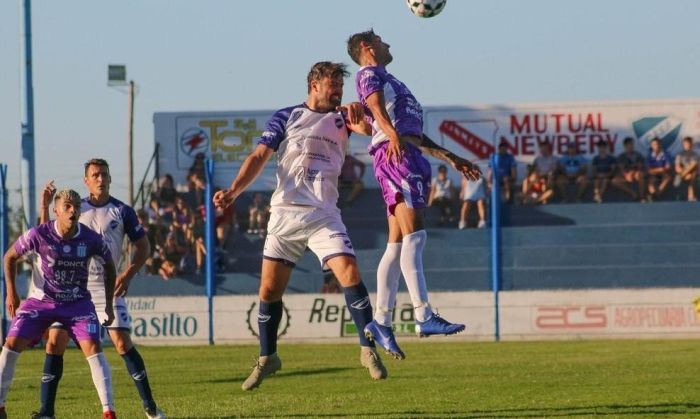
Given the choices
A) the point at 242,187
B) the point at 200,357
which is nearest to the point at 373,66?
the point at 242,187

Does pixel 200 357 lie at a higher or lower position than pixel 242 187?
lower

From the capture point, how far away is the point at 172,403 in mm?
13625

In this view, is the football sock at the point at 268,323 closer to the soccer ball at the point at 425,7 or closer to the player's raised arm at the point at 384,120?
the player's raised arm at the point at 384,120

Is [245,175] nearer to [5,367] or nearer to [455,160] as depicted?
[455,160]

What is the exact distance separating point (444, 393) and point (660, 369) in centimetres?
394

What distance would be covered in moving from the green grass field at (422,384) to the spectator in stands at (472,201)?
462 cm

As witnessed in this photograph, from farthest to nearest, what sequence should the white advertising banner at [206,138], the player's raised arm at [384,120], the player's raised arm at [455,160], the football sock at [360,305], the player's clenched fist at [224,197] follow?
the white advertising banner at [206,138], the football sock at [360,305], the player's raised arm at [455,160], the player's raised arm at [384,120], the player's clenched fist at [224,197]

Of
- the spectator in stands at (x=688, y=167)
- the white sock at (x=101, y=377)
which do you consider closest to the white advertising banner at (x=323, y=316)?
the spectator in stands at (x=688, y=167)

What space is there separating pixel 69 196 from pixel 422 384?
5.32 m

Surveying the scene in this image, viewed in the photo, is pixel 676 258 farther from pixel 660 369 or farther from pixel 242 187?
pixel 242 187

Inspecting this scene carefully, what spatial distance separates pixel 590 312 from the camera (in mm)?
25344

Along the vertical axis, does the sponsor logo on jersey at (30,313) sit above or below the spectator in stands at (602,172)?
below

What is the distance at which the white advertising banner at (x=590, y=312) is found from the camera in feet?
82.0

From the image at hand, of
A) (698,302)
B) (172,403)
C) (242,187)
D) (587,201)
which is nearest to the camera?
(242,187)
